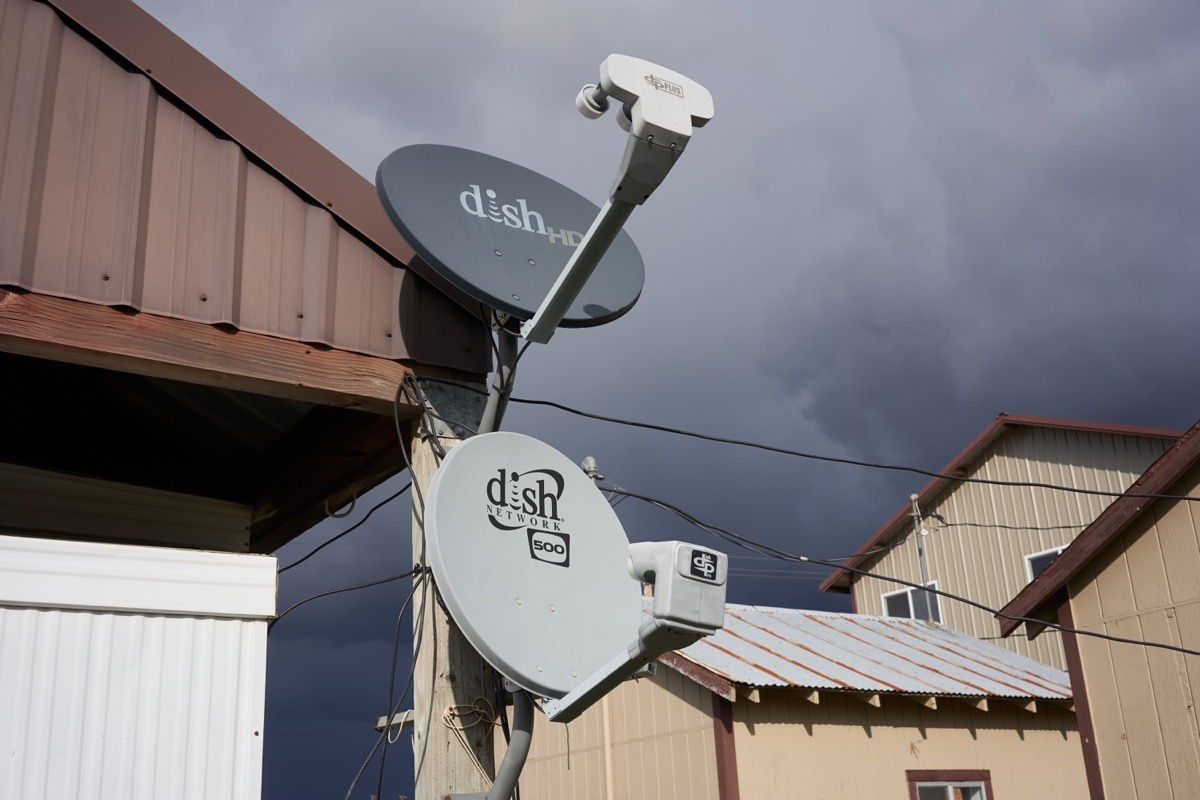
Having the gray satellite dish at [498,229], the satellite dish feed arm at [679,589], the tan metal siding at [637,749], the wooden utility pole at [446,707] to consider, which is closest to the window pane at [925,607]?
the tan metal siding at [637,749]

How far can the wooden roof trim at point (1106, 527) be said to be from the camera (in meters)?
8.61

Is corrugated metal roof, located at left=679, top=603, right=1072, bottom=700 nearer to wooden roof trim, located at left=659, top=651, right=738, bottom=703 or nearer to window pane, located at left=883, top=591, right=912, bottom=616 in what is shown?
wooden roof trim, located at left=659, top=651, right=738, bottom=703

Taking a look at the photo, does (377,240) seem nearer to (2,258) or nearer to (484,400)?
(484,400)

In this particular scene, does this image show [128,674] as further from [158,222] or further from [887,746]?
[887,746]

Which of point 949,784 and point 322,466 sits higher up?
point 322,466

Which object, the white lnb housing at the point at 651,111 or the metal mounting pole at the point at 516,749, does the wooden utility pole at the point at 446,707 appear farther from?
the white lnb housing at the point at 651,111

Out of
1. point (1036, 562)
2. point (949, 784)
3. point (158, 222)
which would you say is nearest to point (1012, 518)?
point (1036, 562)

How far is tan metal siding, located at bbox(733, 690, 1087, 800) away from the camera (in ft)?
36.1

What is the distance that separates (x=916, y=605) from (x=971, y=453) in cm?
286

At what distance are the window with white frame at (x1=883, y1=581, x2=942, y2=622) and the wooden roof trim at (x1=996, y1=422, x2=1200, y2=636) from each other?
10406mm

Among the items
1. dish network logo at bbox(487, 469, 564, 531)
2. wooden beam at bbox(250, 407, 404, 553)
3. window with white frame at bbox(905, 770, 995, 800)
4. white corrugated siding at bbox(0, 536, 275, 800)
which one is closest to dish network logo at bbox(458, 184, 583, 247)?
wooden beam at bbox(250, 407, 404, 553)

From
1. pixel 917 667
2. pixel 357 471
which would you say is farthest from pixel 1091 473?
pixel 357 471

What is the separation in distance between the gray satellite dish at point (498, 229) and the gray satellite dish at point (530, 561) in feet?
2.54

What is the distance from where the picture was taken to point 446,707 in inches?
184
